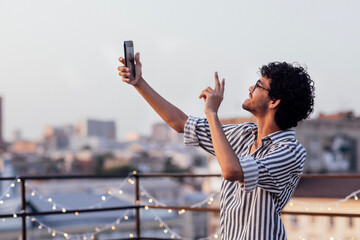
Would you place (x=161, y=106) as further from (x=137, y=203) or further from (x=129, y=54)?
(x=137, y=203)

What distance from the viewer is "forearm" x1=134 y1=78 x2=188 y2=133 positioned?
1659mm

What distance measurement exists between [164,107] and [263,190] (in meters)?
0.47

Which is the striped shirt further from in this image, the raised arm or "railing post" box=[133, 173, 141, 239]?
"railing post" box=[133, 173, 141, 239]

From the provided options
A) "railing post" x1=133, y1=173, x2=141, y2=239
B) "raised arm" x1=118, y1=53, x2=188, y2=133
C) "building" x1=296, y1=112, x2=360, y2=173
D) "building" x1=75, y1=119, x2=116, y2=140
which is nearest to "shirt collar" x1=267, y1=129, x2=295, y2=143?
"raised arm" x1=118, y1=53, x2=188, y2=133

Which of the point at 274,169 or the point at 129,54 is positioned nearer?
the point at 274,169

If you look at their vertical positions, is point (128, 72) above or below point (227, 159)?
above

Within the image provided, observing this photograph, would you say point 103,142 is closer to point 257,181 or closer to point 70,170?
point 70,170

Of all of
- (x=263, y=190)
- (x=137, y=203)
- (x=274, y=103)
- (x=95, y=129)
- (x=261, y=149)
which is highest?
(x=95, y=129)

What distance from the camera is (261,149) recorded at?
1428 millimetres

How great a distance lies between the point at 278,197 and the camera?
1397 mm

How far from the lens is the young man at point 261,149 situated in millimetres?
1284

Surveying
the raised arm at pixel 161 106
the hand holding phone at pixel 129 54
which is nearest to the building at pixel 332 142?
the raised arm at pixel 161 106

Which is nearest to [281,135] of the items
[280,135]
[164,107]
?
[280,135]

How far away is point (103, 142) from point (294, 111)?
118 meters
